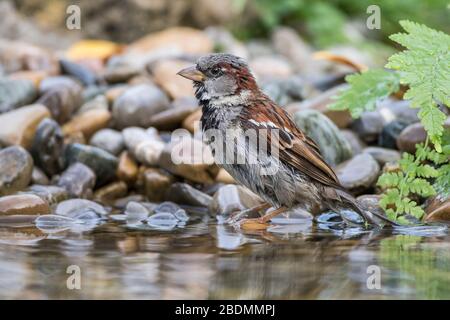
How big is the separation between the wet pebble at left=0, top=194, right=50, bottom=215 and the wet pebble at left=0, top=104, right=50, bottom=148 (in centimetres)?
131

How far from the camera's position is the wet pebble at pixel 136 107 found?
7551 millimetres

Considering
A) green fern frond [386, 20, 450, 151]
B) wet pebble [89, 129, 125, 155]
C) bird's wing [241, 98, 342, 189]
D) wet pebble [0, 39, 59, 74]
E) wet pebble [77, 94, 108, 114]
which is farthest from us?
wet pebble [0, 39, 59, 74]

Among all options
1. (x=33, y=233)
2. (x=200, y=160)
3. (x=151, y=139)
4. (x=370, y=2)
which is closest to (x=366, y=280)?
(x=33, y=233)

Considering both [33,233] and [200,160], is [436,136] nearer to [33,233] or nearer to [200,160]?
[200,160]

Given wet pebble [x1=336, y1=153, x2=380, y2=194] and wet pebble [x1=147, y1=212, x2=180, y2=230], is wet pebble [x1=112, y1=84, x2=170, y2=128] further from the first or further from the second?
wet pebble [x1=336, y1=153, x2=380, y2=194]

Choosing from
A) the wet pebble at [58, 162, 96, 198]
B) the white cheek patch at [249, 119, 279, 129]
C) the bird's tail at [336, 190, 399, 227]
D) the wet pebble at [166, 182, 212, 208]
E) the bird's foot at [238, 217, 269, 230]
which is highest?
the white cheek patch at [249, 119, 279, 129]

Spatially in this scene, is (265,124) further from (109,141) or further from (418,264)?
(109,141)

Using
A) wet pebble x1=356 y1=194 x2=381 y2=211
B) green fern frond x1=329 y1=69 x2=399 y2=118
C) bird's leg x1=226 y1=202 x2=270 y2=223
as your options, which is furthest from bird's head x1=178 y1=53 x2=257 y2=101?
wet pebble x1=356 y1=194 x2=381 y2=211

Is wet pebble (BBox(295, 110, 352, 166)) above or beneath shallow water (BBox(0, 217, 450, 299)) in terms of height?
above

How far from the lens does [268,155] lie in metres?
5.34

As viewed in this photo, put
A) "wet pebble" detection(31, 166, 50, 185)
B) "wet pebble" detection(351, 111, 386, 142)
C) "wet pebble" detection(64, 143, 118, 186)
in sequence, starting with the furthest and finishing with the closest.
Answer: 1. "wet pebble" detection(351, 111, 386, 142)
2. "wet pebble" detection(64, 143, 118, 186)
3. "wet pebble" detection(31, 166, 50, 185)

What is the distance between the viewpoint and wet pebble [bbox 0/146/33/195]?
6.14 meters

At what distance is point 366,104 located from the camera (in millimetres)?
5746

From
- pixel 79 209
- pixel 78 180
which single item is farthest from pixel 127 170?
pixel 79 209
